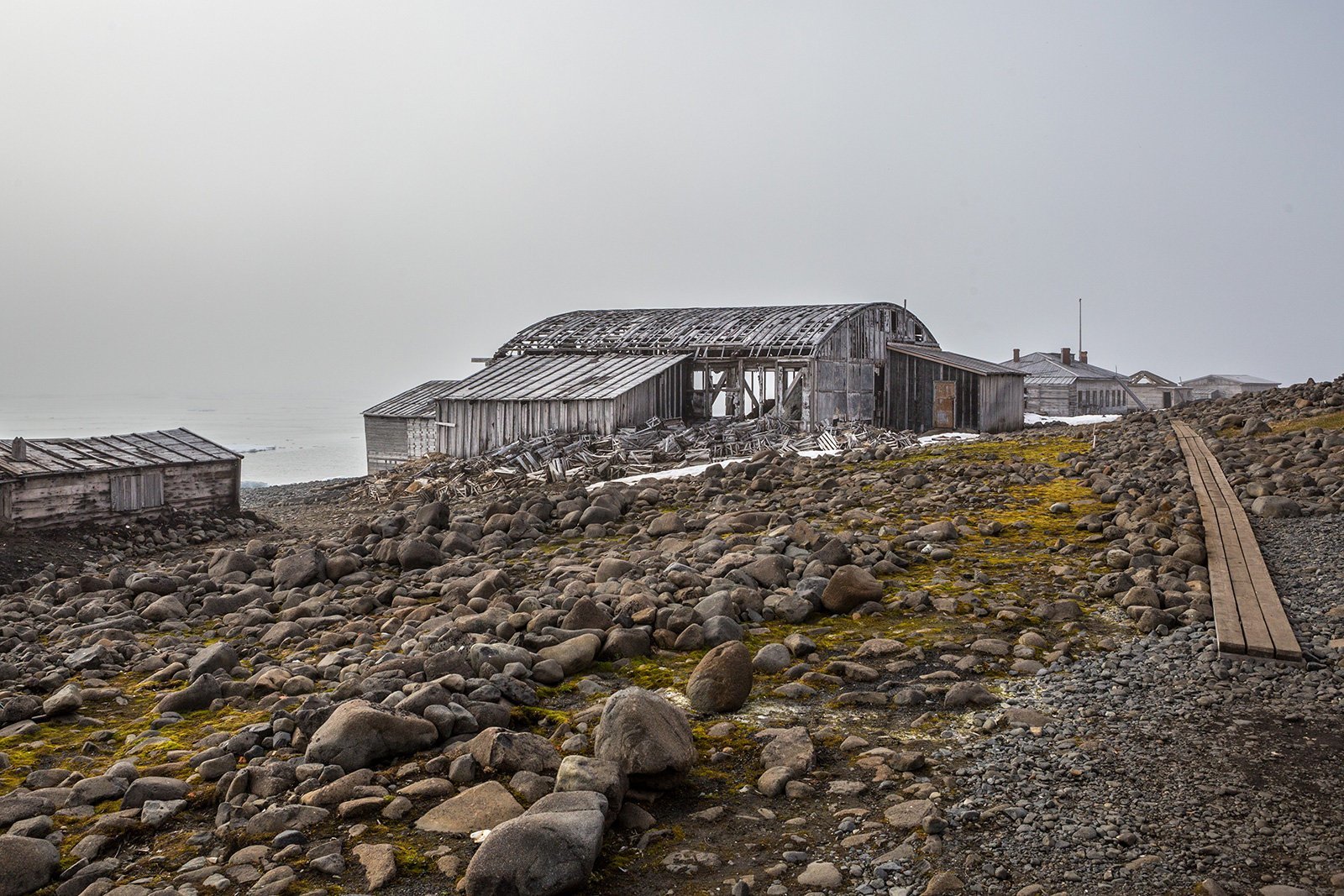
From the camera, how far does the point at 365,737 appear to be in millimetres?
6285

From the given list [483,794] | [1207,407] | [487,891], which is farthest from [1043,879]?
[1207,407]

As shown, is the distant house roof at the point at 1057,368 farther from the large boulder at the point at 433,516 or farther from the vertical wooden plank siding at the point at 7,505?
the vertical wooden plank siding at the point at 7,505

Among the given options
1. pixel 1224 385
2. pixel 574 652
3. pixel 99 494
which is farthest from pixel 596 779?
pixel 1224 385

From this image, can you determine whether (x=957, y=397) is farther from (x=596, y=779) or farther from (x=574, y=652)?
(x=596, y=779)

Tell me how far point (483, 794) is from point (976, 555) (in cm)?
779

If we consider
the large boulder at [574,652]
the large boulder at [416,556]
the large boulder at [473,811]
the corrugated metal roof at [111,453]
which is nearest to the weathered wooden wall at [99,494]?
the corrugated metal roof at [111,453]

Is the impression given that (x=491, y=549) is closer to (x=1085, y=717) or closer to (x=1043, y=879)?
(x=1085, y=717)

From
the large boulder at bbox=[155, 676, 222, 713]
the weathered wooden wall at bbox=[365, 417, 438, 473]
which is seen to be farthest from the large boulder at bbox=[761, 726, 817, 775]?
the weathered wooden wall at bbox=[365, 417, 438, 473]

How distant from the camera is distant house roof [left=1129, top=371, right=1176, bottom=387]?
6169cm

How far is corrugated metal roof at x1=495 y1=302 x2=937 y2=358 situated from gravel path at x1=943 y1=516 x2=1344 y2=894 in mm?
23946

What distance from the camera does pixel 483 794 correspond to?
5656mm

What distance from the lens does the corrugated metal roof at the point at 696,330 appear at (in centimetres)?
3181

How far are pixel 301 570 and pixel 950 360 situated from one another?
2635 cm

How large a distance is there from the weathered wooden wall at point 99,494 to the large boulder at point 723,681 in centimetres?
1836
